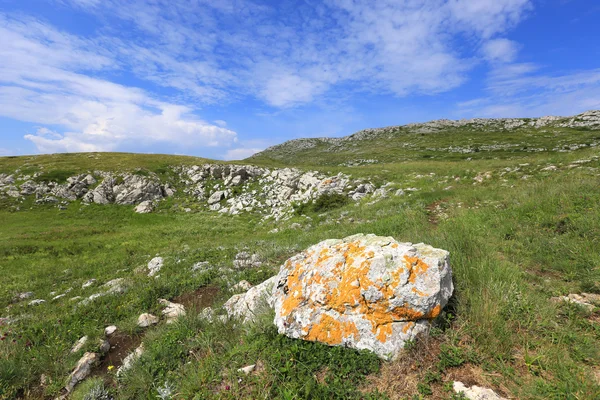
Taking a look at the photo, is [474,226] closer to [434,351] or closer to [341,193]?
[434,351]

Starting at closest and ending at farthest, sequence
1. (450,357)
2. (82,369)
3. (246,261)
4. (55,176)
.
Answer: (450,357), (82,369), (246,261), (55,176)

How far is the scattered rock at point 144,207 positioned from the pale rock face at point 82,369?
96.6 ft

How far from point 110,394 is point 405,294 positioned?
Result: 5834 mm

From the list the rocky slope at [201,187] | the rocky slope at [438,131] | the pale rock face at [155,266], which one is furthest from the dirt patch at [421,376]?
the rocky slope at [438,131]

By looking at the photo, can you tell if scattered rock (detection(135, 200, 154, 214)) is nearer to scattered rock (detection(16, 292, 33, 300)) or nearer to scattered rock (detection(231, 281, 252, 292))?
scattered rock (detection(16, 292, 33, 300))

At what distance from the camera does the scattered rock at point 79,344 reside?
21.1ft

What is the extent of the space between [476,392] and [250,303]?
486 cm

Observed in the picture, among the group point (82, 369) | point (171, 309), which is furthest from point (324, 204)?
point (82, 369)

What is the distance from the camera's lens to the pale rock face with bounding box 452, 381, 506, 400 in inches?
125

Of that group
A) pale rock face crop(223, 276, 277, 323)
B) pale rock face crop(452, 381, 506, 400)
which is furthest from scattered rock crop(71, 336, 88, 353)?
pale rock face crop(452, 381, 506, 400)

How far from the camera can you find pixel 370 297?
14.8ft

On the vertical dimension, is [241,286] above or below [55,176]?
below

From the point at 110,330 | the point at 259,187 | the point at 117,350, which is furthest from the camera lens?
the point at 259,187

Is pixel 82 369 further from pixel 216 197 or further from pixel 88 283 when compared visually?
pixel 216 197
